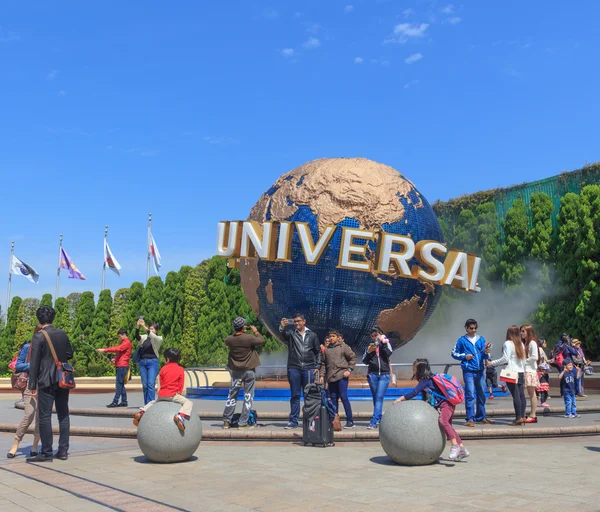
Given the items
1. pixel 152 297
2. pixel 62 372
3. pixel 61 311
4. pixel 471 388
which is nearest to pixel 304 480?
pixel 62 372

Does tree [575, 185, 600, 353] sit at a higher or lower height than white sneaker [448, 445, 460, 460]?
higher

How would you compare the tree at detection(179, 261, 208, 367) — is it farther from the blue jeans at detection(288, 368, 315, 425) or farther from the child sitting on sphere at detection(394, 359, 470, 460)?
the child sitting on sphere at detection(394, 359, 470, 460)

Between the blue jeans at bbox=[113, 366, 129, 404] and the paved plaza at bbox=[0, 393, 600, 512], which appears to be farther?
the blue jeans at bbox=[113, 366, 129, 404]

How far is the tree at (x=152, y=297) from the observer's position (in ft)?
126

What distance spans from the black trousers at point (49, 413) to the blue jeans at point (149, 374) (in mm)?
4020

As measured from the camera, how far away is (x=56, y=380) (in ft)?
24.7

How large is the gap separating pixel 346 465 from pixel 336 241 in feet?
28.0

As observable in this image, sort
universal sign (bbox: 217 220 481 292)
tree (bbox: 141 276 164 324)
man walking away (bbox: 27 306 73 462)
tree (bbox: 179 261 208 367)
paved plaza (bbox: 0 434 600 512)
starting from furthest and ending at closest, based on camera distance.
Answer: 1. tree (bbox: 141 276 164 324)
2. tree (bbox: 179 261 208 367)
3. universal sign (bbox: 217 220 481 292)
4. man walking away (bbox: 27 306 73 462)
5. paved plaza (bbox: 0 434 600 512)

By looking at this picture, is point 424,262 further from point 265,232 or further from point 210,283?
point 210,283

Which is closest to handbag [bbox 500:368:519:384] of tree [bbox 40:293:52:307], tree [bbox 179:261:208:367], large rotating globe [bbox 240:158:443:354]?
large rotating globe [bbox 240:158:443:354]

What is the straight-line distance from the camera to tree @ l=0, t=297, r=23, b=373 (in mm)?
44156

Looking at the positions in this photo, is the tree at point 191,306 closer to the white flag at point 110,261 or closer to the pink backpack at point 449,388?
the white flag at point 110,261

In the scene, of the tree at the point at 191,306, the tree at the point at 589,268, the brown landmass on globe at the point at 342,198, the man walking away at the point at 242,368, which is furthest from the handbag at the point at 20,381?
the tree at the point at 191,306

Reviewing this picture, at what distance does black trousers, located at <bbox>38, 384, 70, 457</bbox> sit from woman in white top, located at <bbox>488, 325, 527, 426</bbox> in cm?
626
